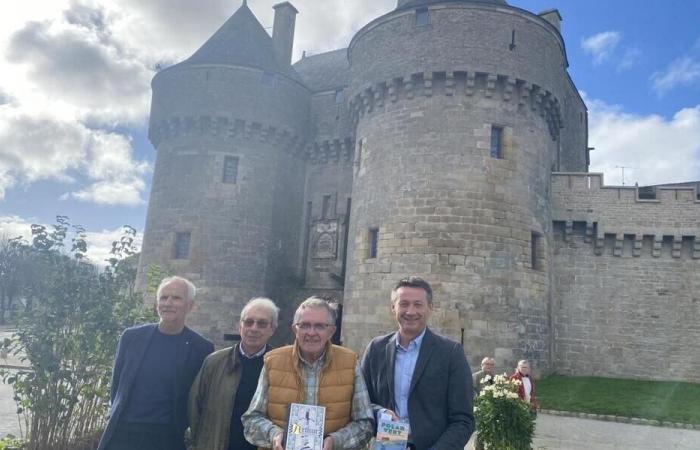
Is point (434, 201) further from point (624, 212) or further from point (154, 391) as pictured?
point (154, 391)

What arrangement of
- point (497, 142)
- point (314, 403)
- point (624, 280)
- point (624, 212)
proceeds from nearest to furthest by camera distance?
point (314, 403), point (497, 142), point (624, 280), point (624, 212)

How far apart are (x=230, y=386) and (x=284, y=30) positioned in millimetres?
21959

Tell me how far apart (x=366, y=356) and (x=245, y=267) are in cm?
1586

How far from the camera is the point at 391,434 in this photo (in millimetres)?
3004

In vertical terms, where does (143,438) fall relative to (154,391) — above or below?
below

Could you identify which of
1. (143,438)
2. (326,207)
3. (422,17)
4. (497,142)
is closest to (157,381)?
(143,438)

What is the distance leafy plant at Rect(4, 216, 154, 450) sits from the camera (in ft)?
21.8

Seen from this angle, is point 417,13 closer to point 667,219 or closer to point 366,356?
point 667,219

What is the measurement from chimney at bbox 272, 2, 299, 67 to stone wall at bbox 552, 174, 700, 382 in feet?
41.3

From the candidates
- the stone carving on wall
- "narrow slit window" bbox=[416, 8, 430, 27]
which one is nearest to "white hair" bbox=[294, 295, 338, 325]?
"narrow slit window" bbox=[416, 8, 430, 27]

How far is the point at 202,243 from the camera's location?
61.8 ft

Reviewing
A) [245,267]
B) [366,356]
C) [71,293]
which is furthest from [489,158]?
[366,356]

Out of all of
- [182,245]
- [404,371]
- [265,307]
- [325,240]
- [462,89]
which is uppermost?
[462,89]

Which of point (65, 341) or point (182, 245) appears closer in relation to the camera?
point (65, 341)
